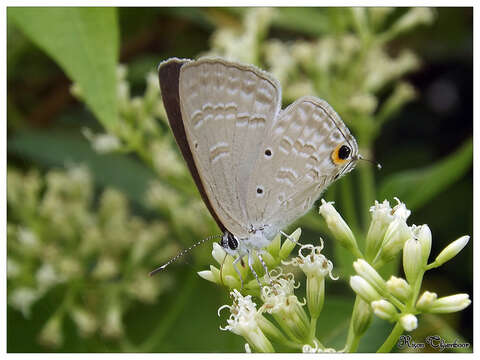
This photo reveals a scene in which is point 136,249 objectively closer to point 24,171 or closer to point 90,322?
point 90,322

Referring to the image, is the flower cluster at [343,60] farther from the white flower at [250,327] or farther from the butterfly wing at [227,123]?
the white flower at [250,327]

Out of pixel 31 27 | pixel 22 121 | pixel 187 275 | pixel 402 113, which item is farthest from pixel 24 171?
pixel 402 113

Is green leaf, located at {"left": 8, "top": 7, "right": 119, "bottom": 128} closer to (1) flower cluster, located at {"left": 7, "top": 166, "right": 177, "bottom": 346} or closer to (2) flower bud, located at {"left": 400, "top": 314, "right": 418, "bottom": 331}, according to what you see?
(1) flower cluster, located at {"left": 7, "top": 166, "right": 177, "bottom": 346}

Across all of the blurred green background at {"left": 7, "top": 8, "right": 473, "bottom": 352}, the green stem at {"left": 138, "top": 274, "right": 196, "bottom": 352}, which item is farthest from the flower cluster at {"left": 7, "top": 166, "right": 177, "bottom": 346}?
the green stem at {"left": 138, "top": 274, "right": 196, "bottom": 352}

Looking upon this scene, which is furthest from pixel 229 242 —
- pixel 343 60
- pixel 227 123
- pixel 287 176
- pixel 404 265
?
pixel 343 60

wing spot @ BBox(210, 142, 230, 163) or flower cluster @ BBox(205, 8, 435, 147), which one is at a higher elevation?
flower cluster @ BBox(205, 8, 435, 147)
